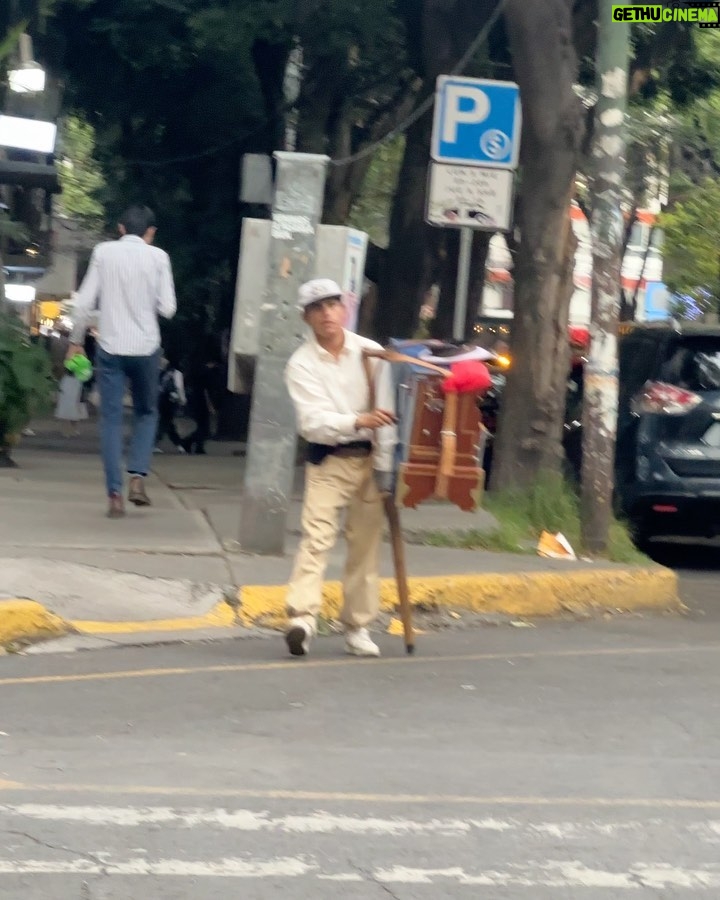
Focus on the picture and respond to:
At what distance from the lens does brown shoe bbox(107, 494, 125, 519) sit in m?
10.2

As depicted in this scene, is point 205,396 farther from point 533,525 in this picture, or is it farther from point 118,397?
point 118,397

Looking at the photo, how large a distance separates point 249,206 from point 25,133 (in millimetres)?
4567

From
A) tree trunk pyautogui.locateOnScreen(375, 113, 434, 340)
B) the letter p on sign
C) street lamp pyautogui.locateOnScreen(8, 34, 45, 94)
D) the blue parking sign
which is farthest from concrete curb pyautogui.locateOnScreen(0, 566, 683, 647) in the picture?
street lamp pyautogui.locateOnScreen(8, 34, 45, 94)

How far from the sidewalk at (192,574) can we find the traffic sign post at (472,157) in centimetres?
200

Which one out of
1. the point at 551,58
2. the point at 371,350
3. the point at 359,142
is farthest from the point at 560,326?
the point at 359,142

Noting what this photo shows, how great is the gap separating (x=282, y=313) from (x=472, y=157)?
2.79 m

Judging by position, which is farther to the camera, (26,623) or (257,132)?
(257,132)

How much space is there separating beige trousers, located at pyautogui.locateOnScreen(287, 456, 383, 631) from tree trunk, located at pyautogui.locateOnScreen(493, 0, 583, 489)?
183 inches

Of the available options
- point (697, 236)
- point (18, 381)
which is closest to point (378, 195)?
point (697, 236)

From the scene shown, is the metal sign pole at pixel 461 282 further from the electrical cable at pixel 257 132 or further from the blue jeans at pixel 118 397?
the electrical cable at pixel 257 132

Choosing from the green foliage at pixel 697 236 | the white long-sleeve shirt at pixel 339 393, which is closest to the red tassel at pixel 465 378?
the white long-sleeve shirt at pixel 339 393

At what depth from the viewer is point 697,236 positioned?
37000 mm

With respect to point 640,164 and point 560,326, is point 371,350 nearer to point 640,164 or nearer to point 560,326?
point 560,326

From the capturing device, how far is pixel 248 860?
15.0 ft
